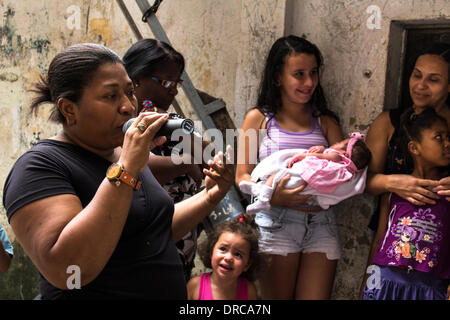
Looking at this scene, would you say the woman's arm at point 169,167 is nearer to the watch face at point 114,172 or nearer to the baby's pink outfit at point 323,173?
the baby's pink outfit at point 323,173

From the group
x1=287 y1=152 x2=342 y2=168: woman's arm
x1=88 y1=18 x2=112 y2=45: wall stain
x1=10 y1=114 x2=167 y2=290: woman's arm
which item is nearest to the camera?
x1=10 y1=114 x2=167 y2=290: woman's arm

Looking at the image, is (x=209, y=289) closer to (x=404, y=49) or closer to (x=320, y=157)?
(x=320, y=157)

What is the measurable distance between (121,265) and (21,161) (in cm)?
46

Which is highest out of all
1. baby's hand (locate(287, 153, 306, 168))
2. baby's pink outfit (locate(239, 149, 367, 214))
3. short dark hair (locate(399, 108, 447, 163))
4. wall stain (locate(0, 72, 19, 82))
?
wall stain (locate(0, 72, 19, 82))

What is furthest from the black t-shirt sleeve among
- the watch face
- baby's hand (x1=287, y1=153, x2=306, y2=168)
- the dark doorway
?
the dark doorway

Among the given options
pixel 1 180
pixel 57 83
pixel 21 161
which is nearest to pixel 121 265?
pixel 21 161

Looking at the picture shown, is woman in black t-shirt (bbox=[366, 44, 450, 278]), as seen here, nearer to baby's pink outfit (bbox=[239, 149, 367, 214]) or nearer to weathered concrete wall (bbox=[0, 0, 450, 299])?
baby's pink outfit (bbox=[239, 149, 367, 214])

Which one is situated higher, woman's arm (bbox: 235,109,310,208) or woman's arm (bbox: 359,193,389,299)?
woman's arm (bbox: 235,109,310,208)

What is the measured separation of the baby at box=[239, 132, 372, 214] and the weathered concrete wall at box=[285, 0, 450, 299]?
473mm

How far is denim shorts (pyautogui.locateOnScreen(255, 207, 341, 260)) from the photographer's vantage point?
328 centimetres

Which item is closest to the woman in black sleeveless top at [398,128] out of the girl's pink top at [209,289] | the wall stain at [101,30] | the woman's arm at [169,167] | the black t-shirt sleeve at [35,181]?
the girl's pink top at [209,289]

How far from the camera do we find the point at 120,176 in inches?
60.2

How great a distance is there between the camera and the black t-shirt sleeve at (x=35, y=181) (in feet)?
5.02

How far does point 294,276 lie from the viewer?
3.32m
